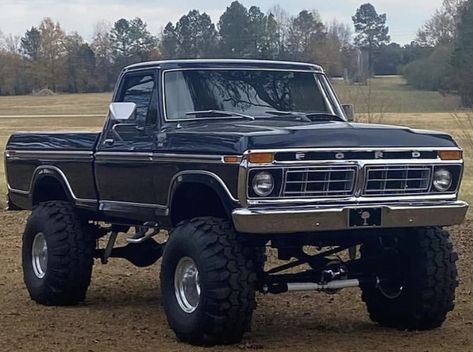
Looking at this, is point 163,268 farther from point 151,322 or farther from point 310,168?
point 310,168

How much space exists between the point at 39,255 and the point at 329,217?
3.73 metres

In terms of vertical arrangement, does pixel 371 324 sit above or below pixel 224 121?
below

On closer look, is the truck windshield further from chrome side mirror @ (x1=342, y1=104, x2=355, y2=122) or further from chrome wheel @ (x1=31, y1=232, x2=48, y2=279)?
chrome wheel @ (x1=31, y1=232, x2=48, y2=279)

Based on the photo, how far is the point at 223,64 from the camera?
9.23 metres

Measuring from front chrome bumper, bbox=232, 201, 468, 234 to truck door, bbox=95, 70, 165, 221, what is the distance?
1331 mm

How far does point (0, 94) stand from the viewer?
81938mm

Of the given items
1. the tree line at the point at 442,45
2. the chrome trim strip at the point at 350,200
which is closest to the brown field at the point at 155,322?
the chrome trim strip at the point at 350,200

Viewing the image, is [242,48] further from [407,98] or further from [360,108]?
[407,98]

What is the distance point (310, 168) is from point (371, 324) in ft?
6.90

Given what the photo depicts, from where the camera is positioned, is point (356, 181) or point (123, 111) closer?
point (356, 181)

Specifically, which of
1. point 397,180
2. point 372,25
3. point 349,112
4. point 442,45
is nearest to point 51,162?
point 349,112

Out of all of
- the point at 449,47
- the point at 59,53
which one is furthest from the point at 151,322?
the point at 59,53

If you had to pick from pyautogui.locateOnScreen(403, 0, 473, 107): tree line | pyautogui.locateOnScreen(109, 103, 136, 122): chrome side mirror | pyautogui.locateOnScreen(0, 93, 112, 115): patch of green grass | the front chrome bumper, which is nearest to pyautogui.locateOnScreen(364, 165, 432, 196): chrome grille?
the front chrome bumper

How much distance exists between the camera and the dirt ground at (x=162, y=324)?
26.1 ft
